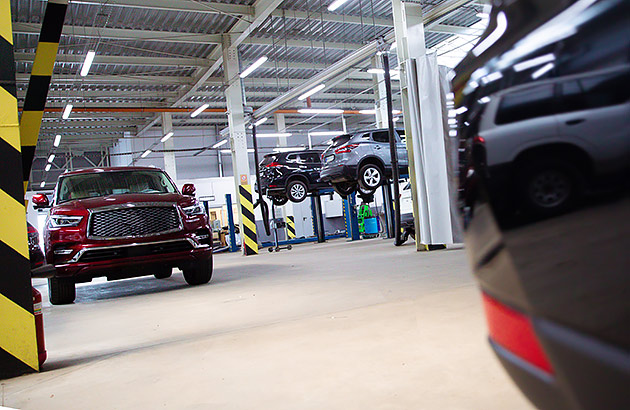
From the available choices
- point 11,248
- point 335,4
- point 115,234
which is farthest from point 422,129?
point 11,248

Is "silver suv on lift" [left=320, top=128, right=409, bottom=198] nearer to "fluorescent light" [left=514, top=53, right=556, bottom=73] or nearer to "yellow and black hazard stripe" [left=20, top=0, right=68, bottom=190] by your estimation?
"yellow and black hazard stripe" [left=20, top=0, right=68, bottom=190]

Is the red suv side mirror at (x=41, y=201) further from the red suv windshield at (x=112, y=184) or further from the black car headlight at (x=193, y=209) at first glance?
the black car headlight at (x=193, y=209)

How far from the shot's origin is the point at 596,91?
2.27 ft

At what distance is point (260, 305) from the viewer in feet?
16.1

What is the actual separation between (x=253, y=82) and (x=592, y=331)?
812 inches

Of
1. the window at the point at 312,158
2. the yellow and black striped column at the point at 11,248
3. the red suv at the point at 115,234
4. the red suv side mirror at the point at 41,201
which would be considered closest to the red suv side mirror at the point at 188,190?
the red suv at the point at 115,234

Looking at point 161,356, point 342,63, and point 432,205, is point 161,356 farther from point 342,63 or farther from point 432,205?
point 342,63

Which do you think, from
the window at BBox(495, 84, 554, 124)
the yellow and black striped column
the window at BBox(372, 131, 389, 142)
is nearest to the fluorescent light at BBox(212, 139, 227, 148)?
the window at BBox(372, 131, 389, 142)

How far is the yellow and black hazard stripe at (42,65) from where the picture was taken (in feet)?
15.4

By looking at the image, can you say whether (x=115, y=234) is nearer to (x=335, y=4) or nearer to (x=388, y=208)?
(x=335, y=4)

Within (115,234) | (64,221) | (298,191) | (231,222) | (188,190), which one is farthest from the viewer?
(231,222)

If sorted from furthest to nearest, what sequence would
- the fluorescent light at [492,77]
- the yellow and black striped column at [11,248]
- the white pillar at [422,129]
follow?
1. the white pillar at [422,129]
2. the yellow and black striped column at [11,248]
3. the fluorescent light at [492,77]

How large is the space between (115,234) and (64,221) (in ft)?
1.92

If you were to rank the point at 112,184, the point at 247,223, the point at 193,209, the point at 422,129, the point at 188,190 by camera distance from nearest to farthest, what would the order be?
the point at 193,209
the point at 112,184
the point at 188,190
the point at 422,129
the point at 247,223
